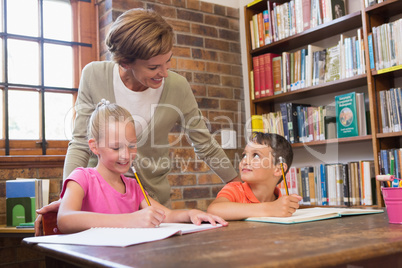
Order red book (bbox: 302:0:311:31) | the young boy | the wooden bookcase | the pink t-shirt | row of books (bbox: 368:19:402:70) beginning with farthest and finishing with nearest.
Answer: red book (bbox: 302:0:311:31) < the wooden bookcase < row of books (bbox: 368:19:402:70) < the young boy < the pink t-shirt

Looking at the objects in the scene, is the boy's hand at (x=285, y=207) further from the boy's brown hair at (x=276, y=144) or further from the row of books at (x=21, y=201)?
the row of books at (x=21, y=201)

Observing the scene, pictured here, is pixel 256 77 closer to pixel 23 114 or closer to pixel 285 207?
pixel 23 114

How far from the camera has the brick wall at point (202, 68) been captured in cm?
293

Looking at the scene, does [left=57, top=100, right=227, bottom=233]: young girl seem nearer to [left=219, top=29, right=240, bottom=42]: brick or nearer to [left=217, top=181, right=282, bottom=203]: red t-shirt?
[left=217, top=181, right=282, bottom=203]: red t-shirt

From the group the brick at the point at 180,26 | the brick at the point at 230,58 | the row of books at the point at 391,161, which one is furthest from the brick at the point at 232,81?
the row of books at the point at 391,161

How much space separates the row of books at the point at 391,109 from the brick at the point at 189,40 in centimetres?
135

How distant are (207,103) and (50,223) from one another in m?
2.04

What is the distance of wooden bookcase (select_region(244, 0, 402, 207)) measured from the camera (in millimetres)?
2461

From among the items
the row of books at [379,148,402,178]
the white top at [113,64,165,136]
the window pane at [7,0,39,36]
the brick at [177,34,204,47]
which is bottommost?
the row of books at [379,148,402,178]

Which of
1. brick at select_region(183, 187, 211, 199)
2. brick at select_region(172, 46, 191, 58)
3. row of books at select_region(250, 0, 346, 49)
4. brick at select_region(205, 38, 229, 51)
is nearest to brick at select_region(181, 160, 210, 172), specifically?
brick at select_region(183, 187, 211, 199)

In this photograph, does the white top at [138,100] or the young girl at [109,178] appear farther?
the white top at [138,100]

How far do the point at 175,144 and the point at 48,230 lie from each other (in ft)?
5.80

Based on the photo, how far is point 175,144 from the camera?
294 centimetres

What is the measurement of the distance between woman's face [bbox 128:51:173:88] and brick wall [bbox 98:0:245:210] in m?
1.42
